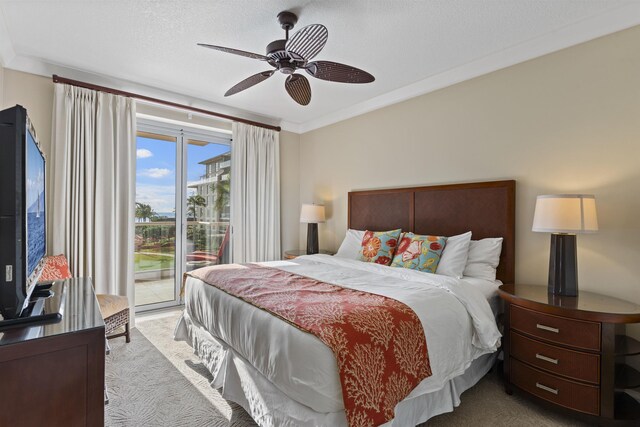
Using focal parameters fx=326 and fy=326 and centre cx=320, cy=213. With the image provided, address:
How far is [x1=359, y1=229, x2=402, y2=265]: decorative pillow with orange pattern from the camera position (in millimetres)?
3340

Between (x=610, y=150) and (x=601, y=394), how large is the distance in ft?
5.45

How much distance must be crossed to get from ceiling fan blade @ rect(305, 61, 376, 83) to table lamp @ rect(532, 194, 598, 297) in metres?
1.59

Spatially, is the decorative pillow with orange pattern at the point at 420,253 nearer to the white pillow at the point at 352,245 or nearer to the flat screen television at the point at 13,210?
the white pillow at the point at 352,245

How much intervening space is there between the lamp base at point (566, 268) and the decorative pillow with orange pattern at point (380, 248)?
1401 mm

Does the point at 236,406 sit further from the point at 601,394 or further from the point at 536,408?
the point at 601,394

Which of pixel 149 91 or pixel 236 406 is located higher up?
pixel 149 91

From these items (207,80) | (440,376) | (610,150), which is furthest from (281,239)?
(610,150)

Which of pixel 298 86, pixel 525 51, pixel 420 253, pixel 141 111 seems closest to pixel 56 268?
pixel 141 111

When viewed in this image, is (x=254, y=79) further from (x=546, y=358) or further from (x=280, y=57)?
(x=546, y=358)

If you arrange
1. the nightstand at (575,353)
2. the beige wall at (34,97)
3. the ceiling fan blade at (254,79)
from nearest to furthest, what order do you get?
the nightstand at (575,353)
the ceiling fan blade at (254,79)
the beige wall at (34,97)

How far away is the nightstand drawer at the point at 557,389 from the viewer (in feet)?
6.30

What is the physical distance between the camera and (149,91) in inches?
149

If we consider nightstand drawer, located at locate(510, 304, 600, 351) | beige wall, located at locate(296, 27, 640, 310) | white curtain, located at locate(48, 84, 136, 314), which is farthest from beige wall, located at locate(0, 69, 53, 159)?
nightstand drawer, located at locate(510, 304, 600, 351)

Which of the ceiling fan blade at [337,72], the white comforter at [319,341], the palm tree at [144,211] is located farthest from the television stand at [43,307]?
the palm tree at [144,211]
